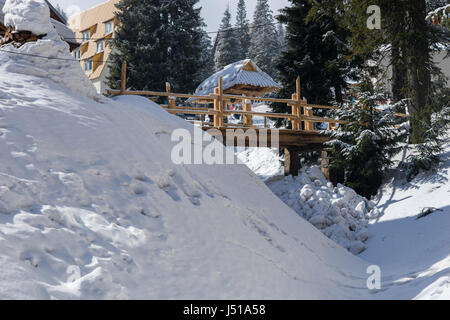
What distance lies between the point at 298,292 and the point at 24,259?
3.25m

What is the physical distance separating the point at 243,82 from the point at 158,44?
273 inches

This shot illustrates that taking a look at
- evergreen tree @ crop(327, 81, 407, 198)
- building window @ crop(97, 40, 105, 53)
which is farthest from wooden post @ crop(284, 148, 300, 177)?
building window @ crop(97, 40, 105, 53)

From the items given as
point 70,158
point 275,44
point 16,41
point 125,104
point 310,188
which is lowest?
point 310,188

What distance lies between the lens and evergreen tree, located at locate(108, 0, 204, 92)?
2195cm

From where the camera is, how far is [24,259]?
3979 mm

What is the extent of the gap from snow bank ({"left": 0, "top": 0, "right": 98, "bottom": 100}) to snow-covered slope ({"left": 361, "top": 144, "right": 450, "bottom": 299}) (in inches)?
236

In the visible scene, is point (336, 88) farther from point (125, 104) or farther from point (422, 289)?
point (422, 289)

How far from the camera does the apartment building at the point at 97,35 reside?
34000 millimetres

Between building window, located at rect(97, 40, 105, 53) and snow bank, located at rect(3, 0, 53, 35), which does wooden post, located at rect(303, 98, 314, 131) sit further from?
building window, located at rect(97, 40, 105, 53)

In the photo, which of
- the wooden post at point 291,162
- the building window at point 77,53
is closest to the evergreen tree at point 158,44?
the wooden post at point 291,162

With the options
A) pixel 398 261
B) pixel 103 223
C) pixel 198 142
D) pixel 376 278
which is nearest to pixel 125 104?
pixel 198 142

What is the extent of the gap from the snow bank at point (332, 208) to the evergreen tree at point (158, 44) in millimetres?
11660

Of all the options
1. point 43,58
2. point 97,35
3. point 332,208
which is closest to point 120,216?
point 43,58

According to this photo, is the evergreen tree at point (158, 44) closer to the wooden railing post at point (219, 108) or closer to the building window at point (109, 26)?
the wooden railing post at point (219, 108)
